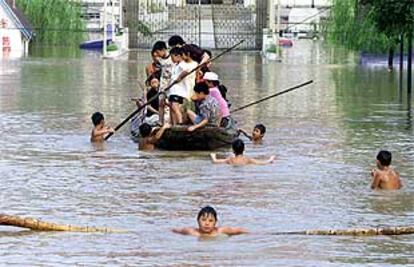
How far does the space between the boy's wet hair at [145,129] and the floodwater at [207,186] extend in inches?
17.8

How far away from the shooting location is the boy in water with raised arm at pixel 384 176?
53.7 ft

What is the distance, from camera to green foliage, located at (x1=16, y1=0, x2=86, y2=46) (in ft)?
235

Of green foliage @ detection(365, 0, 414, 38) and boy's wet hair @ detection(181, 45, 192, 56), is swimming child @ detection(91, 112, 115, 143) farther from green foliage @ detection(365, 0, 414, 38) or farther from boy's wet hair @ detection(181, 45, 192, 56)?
green foliage @ detection(365, 0, 414, 38)

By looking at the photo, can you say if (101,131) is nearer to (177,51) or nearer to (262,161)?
(177,51)

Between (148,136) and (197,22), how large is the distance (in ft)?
178

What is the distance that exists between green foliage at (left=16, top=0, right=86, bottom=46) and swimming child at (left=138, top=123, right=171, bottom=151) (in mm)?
51042

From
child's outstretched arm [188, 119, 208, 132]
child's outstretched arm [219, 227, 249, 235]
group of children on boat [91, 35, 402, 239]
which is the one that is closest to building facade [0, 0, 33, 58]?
group of children on boat [91, 35, 402, 239]

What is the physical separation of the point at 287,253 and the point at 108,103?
1917 centimetres

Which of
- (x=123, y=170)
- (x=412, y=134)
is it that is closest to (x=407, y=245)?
(x=123, y=170)

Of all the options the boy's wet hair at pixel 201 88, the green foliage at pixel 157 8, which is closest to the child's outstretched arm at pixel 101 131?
the boy's wet hair at pixel 201 88

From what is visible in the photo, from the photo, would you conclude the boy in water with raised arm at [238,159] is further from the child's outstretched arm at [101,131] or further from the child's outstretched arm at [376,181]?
the child's outstretched arm at [101,131]

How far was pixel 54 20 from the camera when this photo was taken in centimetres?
7200

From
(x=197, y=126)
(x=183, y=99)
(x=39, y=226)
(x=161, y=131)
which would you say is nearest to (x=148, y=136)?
(x=161, y=131)

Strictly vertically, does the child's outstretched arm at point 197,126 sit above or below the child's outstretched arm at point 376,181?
above
